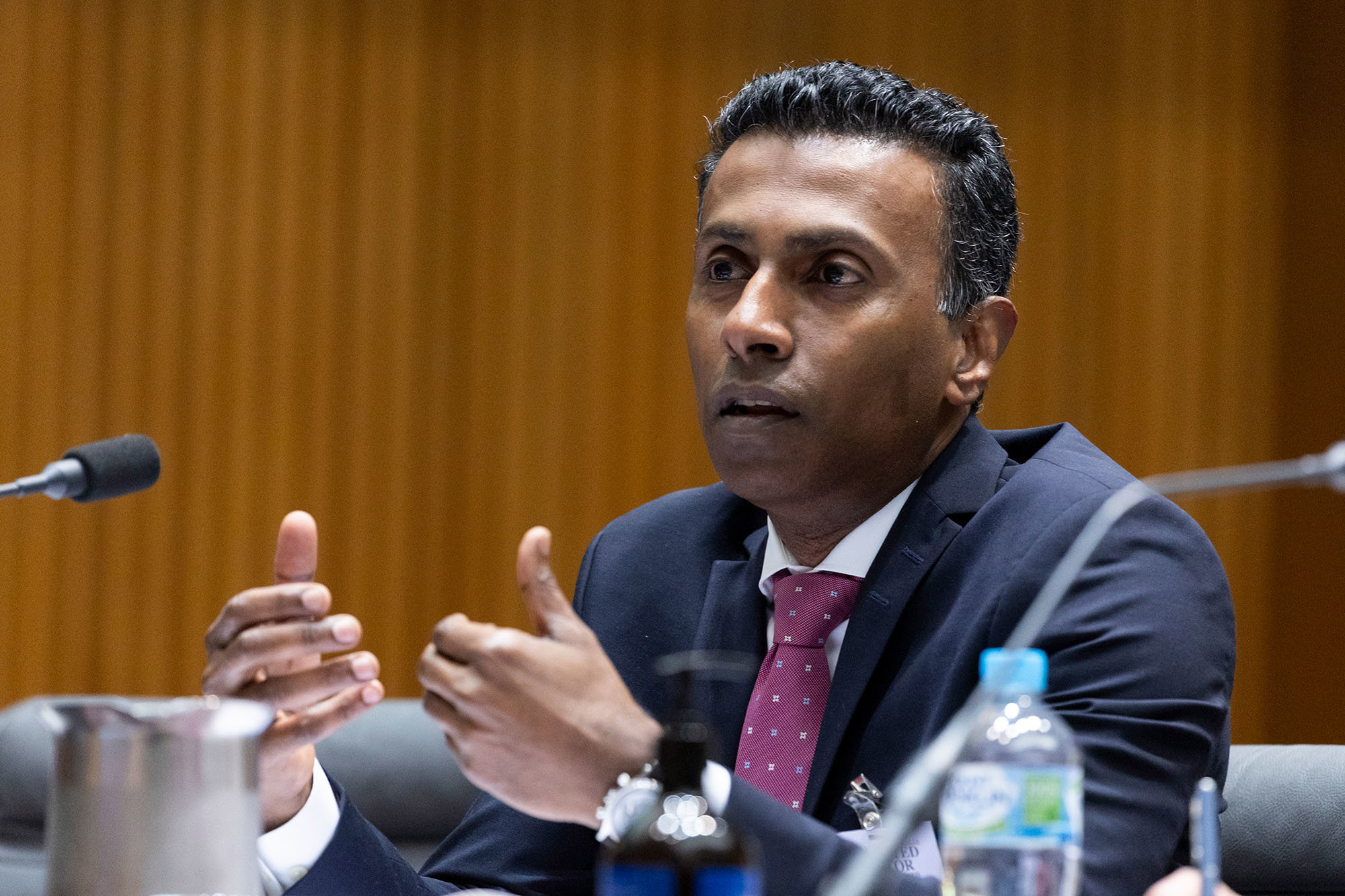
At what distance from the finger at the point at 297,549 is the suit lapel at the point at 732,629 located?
0.57 m

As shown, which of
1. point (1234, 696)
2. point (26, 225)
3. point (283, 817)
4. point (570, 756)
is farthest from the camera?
point (1234, 696)

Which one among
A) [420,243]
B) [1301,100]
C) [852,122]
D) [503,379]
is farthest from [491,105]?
[1301,100]

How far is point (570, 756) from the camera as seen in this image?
1.12 meters

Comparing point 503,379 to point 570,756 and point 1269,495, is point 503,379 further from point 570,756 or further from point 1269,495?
point 570,756

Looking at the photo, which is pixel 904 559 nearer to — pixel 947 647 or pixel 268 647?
pixel 947 647

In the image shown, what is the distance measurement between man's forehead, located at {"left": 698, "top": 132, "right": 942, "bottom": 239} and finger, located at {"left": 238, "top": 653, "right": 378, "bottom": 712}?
737mm

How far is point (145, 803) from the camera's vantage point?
84 centimetres

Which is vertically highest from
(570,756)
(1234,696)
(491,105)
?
(491,105)

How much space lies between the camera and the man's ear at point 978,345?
1.82 metres

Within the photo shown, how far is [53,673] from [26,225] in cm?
101

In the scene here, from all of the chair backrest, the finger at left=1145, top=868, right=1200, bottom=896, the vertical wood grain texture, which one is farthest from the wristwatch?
the vertical wood grain texture

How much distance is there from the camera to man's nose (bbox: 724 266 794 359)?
1.66 meters

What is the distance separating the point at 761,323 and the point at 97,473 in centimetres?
75

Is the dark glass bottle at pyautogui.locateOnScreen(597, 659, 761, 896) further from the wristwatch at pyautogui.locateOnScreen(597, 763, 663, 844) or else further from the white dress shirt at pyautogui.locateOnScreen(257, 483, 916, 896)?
the wristwatch at pyautogui.locateOnScreen(597, 763, 663, 844)
